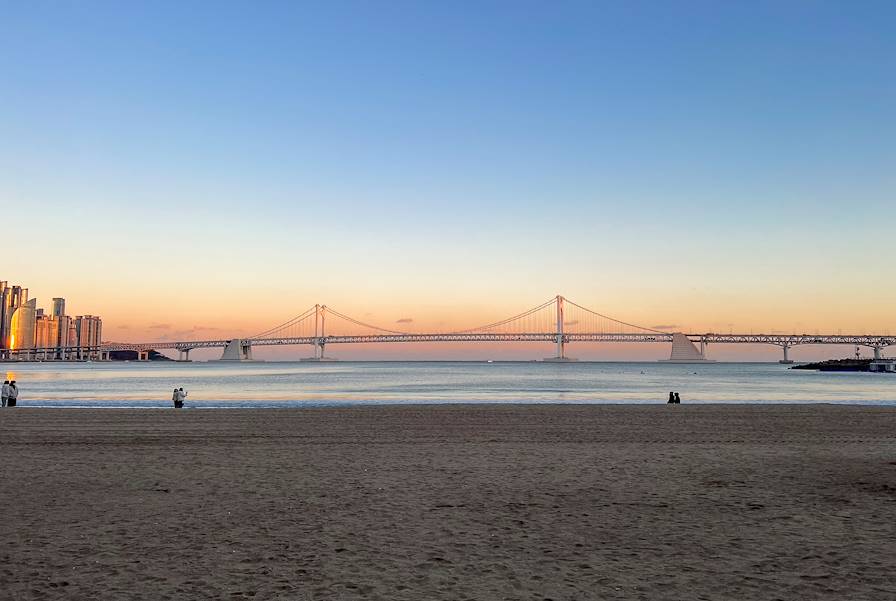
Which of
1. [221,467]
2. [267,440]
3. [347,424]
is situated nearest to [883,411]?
[347,424]

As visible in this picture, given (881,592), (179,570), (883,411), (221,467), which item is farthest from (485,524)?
(883,411)

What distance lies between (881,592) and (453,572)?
3.07 meters

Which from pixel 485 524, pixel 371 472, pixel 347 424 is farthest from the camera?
pixel 347 424

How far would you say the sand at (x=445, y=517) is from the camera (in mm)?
5094

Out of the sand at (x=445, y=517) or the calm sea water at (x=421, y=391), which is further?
the calm sea water at (x=421, y=391)

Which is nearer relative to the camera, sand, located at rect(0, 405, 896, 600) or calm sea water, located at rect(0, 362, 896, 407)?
sand, located at rect(0, 405, 896, 600)

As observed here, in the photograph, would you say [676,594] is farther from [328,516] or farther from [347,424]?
[347,424]

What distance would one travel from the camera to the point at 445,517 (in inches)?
288

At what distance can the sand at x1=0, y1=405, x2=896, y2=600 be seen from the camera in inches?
201

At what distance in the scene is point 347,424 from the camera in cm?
1855

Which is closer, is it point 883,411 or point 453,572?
point 453,572

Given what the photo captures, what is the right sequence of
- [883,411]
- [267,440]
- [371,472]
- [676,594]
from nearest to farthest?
[676,594]
[371,472]
[267,440]
[883,411]

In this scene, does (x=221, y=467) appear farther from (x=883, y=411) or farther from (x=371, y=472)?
(x=883, y=411)

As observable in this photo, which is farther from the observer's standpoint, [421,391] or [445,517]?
[421,391]
